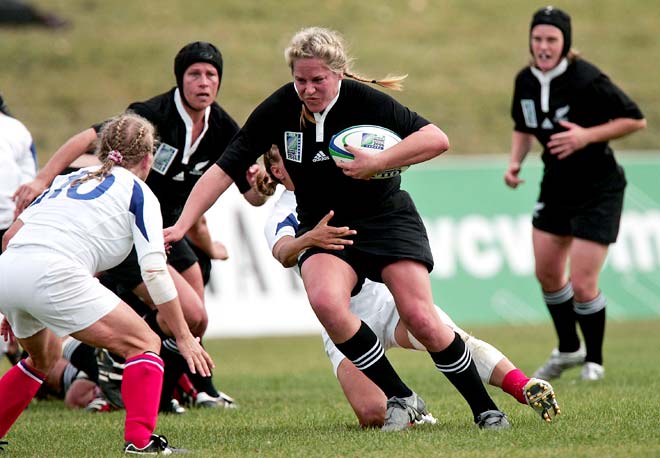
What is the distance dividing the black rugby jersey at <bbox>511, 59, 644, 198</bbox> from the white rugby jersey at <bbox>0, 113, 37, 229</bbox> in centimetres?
390

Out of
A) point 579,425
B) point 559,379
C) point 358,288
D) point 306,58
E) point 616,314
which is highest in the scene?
point 306,58

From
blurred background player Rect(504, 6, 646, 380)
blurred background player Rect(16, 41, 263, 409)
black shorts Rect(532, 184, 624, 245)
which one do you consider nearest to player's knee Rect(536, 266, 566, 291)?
blurred background player Rect(504, 6, 646, 380)

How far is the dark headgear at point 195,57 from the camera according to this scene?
287 inches

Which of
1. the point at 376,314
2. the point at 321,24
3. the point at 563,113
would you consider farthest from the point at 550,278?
the point at 321,24

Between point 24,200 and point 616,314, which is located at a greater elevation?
point 24,200

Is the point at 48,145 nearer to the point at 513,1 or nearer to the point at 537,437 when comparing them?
the point at 513,1

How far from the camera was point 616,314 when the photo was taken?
14.7 m

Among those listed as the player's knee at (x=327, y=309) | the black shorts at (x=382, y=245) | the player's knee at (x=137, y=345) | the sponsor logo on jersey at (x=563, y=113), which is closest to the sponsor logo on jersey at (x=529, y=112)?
the sponsor logo on jersey at (x=563, y=113)

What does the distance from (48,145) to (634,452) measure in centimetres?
1540

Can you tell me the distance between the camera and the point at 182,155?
740 cm

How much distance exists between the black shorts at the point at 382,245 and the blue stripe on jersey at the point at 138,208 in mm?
1037

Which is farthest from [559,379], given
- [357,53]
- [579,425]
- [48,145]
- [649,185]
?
[357,53]

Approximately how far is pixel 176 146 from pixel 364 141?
2.22 meters

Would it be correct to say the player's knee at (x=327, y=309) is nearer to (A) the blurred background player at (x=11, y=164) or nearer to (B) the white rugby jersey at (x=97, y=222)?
(B) the white rugby jersey at (x=97, y=222)
